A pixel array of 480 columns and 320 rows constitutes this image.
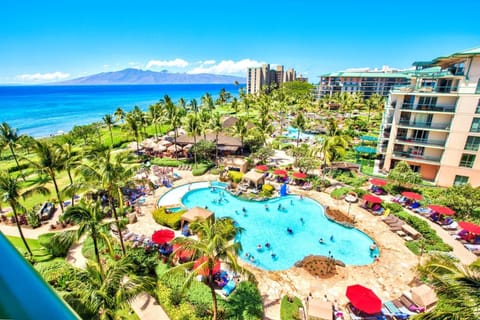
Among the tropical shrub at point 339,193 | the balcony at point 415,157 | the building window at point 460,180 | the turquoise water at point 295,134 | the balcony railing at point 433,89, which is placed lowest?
the turquoise water at point 295,134

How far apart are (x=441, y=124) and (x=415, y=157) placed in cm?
460

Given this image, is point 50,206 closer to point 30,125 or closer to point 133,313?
point 133,313


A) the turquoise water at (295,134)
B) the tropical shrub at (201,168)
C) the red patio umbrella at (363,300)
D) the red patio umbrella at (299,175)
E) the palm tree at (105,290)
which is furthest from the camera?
the turquoise water at (295,134)

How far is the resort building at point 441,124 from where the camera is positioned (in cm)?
2689

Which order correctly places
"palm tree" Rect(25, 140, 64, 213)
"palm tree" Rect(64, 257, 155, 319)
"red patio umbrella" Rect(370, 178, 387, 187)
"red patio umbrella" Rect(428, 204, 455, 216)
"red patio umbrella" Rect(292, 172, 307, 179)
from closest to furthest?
"palm tree" Rect(64, 257, 155, 319) → "palm tree" Rect(25, 140, 64, 213) → "red patio umbrella" Rect(428, 204, 455, 216) → "red patio umbrella" Rect(370, 178, 387, 187) → "red patio umbrella" Rect(292, 172, 307, 179)

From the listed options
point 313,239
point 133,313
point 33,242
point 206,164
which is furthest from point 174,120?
Result: point 133,313

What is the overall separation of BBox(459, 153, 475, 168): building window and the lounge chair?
28.5m

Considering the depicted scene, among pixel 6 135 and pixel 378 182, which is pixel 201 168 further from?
pixel 6 135

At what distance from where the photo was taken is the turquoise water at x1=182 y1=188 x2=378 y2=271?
19.8 metres

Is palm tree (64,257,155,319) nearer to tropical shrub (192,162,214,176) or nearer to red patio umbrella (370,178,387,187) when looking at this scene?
tropical shrub (192,162,214,176)

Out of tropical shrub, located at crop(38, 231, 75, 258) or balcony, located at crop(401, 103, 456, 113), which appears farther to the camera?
balcony, located at crop(401, 103, 456, 113)

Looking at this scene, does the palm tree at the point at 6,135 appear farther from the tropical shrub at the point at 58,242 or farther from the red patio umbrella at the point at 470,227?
the red patio umbrella at the point at 470,227

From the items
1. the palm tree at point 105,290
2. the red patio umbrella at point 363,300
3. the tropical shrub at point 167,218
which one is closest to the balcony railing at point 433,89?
the red patio umbrella at point 363,300

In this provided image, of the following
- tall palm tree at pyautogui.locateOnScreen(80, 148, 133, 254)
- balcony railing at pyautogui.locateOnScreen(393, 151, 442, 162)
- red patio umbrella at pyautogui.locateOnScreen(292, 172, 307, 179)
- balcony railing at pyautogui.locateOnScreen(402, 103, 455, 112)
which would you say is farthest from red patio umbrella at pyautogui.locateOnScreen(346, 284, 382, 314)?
balcony railing at pyautogui.locateOnScreen(402, 103, 455, 112)
